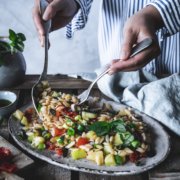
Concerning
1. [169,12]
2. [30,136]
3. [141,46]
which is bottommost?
[30,136]

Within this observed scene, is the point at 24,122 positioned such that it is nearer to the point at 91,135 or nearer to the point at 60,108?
the point at 60,108

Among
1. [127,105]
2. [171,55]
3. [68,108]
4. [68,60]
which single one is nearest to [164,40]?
[171,55]

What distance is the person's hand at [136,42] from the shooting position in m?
1.15

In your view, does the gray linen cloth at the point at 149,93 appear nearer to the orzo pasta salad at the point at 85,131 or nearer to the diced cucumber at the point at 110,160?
the orzo pasta salad at the point at 85,131

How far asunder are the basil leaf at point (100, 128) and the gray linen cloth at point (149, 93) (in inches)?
8.1

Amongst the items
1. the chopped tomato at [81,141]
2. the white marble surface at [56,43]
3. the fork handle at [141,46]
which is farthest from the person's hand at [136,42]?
the white marble surface at [56,43]

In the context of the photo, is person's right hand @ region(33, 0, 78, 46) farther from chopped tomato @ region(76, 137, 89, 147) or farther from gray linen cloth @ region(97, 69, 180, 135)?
chopped tomato @ region(76, 137, 89, 147)

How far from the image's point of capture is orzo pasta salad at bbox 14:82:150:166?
1024 millimetres

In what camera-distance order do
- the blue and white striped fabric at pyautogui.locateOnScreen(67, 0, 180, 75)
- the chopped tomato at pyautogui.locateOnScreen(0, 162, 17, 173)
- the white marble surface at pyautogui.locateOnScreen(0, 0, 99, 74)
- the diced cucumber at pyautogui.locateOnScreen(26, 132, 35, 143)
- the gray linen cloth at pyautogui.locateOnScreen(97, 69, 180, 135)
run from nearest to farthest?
1. the chopped tomato at pyautogui.locateOnScreen(0, 162, 17, 173)
2. the diced cucumber at pyautogui.locateOnScreen(26, 132, 35, 143)
3. the gray linen cloth at pyautogui.locateOnScreen(97, 69, 180, 135)
4. the blue and white striped fabric at pyautogui.locateOnScreen(67, 0, 180, 75)
5. the white marble surface at pyautogui.locateOnScreen(0, 0, 99, 74)

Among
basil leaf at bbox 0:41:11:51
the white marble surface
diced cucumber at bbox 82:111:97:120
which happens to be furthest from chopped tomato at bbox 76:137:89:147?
the white marble surface

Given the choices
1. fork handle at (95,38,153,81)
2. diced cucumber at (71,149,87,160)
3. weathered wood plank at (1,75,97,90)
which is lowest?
diced cucumber at (71,149,87,160)

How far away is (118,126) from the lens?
107 centimetres

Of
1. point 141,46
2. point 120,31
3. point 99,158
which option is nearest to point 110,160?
point 99,158

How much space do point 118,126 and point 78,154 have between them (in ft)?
0.45
